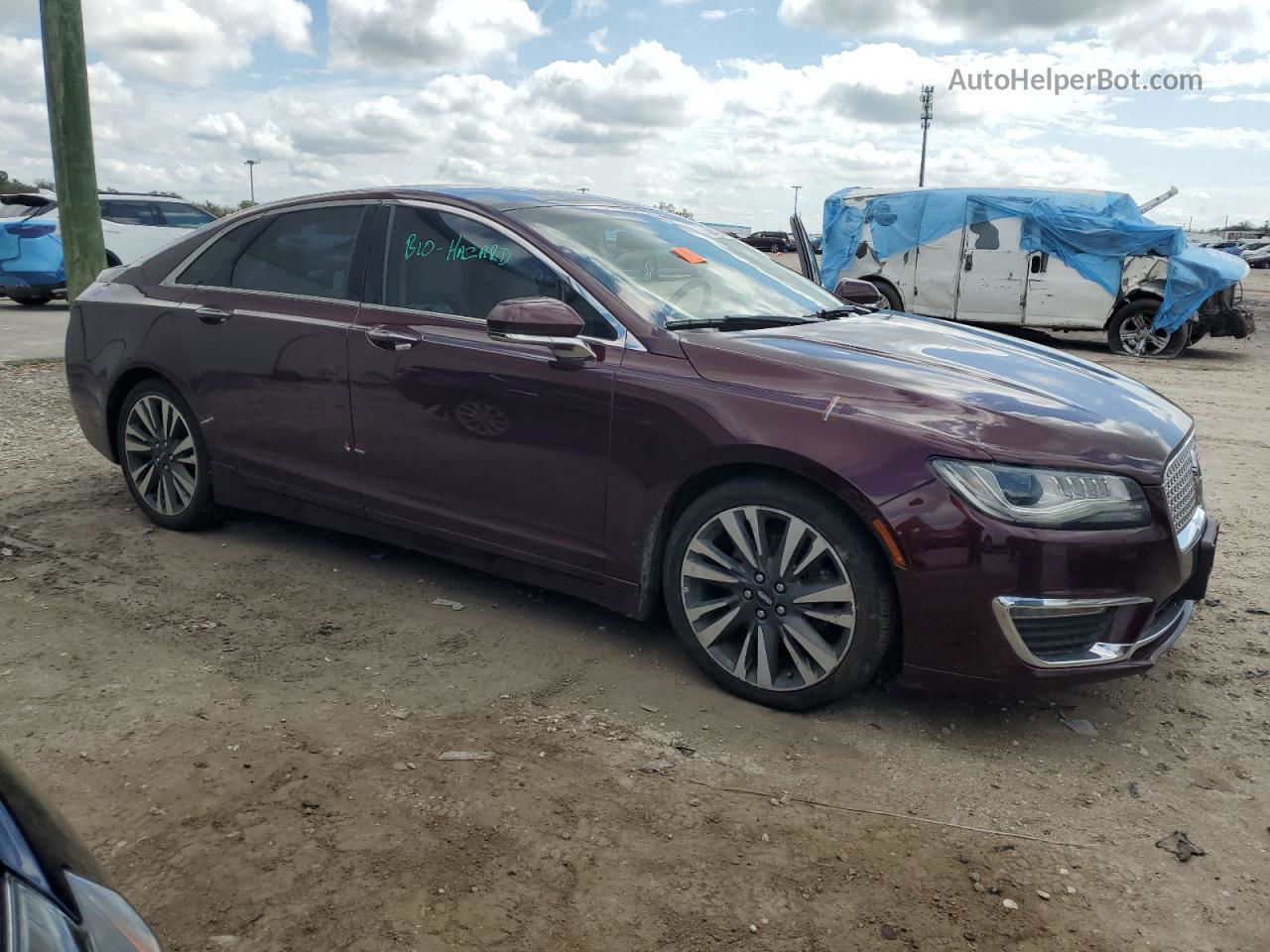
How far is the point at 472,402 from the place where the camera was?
12.2 ft

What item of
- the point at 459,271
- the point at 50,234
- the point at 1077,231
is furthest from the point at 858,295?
the point at 50,234

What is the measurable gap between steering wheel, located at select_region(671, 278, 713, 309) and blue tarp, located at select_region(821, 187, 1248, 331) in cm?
1180

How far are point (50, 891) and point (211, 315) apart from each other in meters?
3.76

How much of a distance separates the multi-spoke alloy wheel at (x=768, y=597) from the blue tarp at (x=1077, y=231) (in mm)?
12407

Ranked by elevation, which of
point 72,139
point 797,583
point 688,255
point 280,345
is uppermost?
point 72,139

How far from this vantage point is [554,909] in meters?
2.30

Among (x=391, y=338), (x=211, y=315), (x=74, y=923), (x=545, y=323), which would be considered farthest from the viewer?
(x=211, y=315)

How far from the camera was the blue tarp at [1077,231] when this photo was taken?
44.2 feet

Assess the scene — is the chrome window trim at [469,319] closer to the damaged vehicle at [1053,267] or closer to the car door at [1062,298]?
the damaged vehicle at [1053,267]

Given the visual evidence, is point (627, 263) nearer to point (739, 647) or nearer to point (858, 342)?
point (858, 342)

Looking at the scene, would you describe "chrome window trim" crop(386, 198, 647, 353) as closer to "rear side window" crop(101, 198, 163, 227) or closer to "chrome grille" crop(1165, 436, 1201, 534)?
"chrome grille" crop(1165, 436, 1201, 534)

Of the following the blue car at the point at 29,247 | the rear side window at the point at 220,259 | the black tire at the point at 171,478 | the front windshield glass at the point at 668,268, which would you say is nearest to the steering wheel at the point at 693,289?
the front windshield glass at the point at 668,268

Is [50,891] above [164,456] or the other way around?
above

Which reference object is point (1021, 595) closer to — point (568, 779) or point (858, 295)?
point (568, 779)
